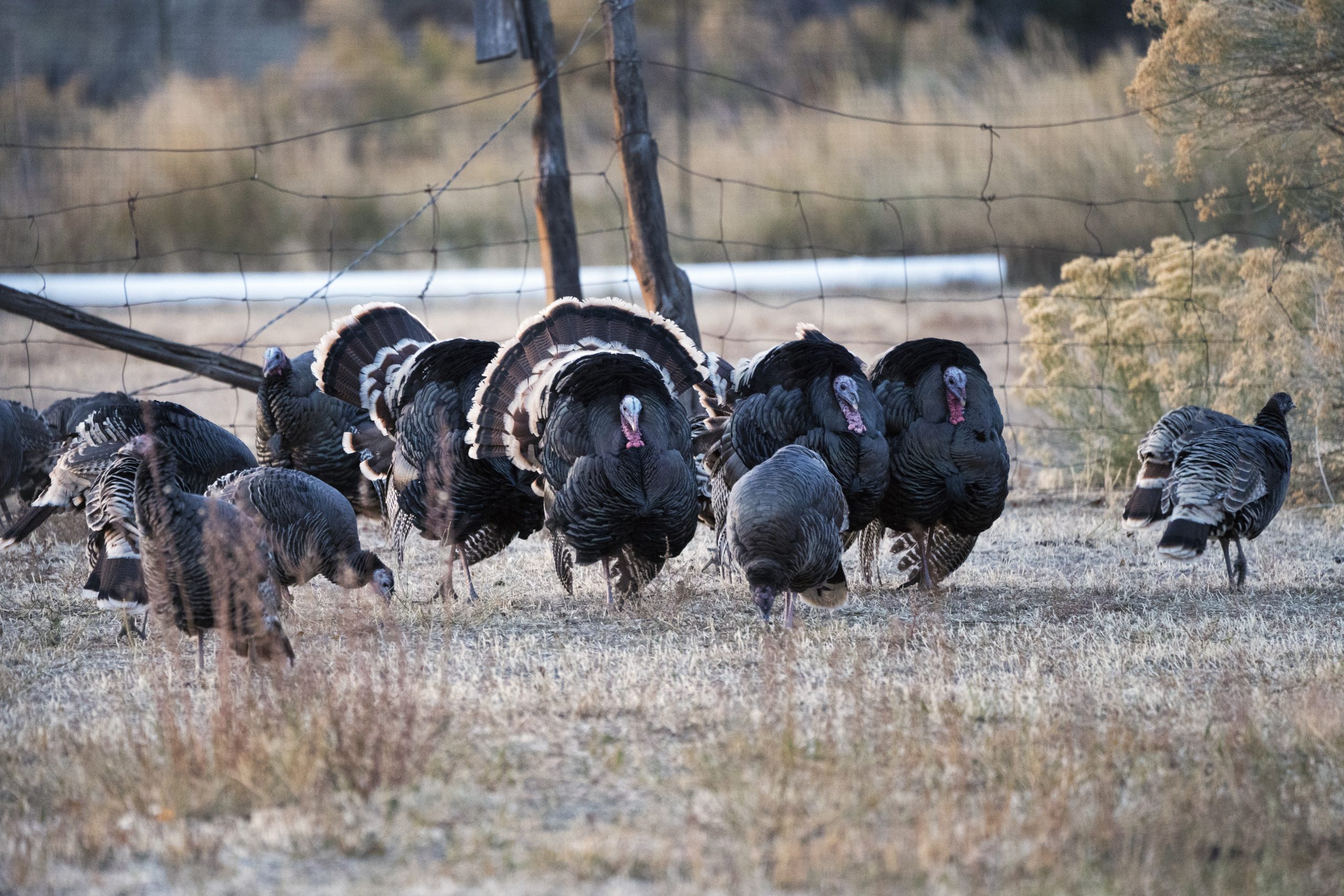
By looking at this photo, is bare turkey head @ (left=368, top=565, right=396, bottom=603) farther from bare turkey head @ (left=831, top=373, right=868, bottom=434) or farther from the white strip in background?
the white strip in background

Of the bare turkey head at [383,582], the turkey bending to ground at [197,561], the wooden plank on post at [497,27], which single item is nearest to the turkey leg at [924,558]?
the bare turkey head at [383,582]

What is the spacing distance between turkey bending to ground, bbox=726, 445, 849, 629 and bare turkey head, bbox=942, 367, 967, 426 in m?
0.74

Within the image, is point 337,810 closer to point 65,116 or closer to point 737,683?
point 737,683

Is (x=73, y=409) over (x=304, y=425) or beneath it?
over

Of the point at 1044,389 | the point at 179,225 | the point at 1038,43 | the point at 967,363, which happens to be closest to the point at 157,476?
the point at 967,363

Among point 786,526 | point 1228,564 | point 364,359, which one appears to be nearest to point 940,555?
point 1228,564

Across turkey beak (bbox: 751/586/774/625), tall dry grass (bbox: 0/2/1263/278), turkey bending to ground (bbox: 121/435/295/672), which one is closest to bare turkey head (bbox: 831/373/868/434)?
turkey beak (bbox: 751/586/774/625)

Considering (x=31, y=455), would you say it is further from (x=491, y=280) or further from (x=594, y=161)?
(x=594, y=161)

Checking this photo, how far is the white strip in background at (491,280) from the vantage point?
15523mm

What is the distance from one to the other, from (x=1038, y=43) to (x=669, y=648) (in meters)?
14.8

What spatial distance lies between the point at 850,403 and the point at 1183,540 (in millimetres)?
1380

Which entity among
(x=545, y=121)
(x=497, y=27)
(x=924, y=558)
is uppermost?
(x=497, y=27)

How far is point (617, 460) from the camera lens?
211 inches

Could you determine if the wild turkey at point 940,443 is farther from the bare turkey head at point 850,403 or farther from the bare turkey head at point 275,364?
the bare turkey head at point 275,364
